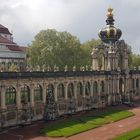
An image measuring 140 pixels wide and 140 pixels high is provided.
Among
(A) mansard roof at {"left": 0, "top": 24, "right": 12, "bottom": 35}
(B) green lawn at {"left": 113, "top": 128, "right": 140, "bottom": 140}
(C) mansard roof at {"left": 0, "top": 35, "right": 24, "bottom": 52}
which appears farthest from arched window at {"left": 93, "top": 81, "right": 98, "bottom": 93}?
(A) mansard roof at {"left": 0, "top": 24, "right": 12, "bottom": 35}

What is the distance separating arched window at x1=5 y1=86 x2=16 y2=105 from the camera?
56281mm

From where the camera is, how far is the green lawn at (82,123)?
164ft

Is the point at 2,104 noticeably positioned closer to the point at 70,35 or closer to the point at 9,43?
the point at 70,35

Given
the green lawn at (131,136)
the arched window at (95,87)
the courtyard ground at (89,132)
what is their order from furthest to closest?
the arched window at (95,87)
the courtyard ground at (89,132)
the green lawn at (131,136)

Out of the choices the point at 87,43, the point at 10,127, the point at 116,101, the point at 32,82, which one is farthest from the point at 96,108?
the point at 87,43

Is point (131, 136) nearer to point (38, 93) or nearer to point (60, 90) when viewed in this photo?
point (38, 93)

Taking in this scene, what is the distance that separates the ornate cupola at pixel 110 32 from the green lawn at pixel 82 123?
20047 mm

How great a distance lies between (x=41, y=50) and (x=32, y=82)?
36.8 meters

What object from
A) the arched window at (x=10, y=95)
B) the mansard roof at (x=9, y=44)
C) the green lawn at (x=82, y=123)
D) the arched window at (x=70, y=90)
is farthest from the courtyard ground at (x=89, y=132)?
the mansard roof at (x=9, y=44)

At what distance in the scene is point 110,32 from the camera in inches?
3349

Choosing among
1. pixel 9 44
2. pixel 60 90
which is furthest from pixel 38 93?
pixel 9 44

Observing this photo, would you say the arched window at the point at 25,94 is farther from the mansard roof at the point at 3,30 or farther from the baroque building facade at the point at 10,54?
the mansard roof at the point at 3,30

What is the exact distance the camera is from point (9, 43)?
125 meters

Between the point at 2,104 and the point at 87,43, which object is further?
the point at 87,43
